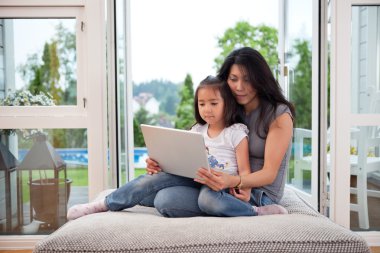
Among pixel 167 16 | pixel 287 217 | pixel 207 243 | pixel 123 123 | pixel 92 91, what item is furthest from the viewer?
pixel 167 16

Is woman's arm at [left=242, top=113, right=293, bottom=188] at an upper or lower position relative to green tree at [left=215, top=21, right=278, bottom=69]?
lower

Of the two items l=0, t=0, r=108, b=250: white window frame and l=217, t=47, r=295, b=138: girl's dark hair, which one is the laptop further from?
l=0, t=0, r=108, b=250: white window frame

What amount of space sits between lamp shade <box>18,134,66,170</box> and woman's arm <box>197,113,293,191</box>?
151cm

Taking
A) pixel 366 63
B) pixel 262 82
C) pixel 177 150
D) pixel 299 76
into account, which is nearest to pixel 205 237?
pixel 177 150

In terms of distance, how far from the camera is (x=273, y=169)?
1.81 m

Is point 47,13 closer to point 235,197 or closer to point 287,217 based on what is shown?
point 235,197

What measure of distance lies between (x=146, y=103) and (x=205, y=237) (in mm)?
6556

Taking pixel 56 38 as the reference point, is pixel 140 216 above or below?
below

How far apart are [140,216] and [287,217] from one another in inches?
21.7

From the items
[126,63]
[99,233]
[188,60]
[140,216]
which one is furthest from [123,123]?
[188,60]

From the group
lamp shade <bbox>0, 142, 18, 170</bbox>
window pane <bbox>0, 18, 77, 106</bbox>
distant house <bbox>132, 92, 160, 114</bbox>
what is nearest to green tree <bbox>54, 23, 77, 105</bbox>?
window pane <bbox>0, 18, 77, 106</bbox>

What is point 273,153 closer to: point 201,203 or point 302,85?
point 201,203

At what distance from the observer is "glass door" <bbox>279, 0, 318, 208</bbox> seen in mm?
3619

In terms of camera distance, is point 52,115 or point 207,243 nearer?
point 207,243
